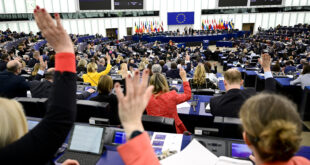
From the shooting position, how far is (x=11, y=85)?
12.0ft

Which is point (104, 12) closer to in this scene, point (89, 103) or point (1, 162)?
point (89, 103)

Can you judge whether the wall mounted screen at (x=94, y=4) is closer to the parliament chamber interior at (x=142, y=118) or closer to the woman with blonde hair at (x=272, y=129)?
the parliament chamber interior at (x=142, y=118)

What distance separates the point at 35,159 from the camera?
0.81 metres

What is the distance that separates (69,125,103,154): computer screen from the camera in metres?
1.90

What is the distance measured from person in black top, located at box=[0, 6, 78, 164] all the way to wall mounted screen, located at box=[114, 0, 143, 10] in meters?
25.7

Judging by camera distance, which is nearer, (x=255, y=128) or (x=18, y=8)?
(x=255, y=128)

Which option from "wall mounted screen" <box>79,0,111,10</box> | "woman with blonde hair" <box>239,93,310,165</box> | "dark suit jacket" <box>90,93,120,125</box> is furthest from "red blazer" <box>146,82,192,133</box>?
"wall mounted screen" <box>79,0,111,10</box>

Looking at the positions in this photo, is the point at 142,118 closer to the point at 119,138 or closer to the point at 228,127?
the point at 119,138

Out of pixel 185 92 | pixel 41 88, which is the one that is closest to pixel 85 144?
pixel 185 92

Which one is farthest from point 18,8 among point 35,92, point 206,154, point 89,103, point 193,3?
point 206,154

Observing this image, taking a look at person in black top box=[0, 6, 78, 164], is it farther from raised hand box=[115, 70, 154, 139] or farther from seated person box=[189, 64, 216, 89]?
seated person box=[189, 64, 216, 89]

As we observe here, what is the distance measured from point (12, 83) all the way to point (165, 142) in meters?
3.15

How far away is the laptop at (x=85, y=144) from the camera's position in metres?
1.85

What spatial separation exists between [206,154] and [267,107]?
3.17 feet
